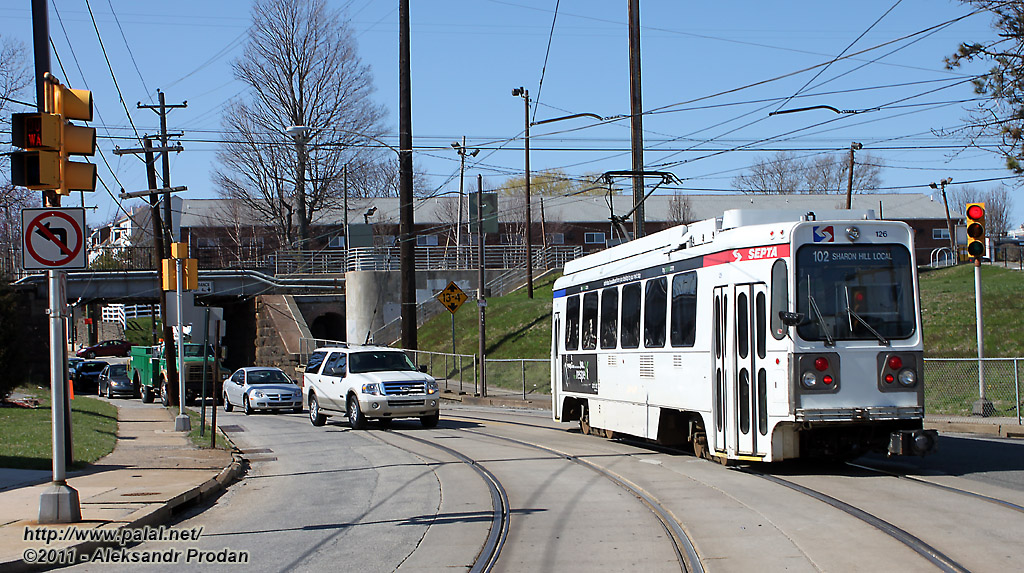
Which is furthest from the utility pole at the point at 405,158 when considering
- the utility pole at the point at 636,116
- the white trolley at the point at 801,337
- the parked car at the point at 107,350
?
the parked car at the point at 107,350

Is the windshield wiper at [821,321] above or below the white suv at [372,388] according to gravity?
above

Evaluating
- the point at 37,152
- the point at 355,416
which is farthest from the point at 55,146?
the point at 355,416

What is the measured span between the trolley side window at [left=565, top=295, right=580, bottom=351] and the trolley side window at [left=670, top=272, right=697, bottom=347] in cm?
487

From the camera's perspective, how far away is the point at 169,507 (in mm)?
10969

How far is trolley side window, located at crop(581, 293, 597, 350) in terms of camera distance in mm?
18547

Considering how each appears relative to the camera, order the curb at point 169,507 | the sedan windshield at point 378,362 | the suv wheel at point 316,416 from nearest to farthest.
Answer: the curb at point 169,507 < the sedan windshield at point 378,362 < the suv wheel at point 316,416

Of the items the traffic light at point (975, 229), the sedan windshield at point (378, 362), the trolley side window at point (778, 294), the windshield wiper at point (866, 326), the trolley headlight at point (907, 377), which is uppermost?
the traffic light at point (975, 229)

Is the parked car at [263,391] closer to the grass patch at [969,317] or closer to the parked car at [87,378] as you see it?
the grass patch at [969,317]

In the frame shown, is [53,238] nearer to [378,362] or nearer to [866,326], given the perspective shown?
[866,326]

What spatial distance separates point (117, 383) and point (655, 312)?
34942mm

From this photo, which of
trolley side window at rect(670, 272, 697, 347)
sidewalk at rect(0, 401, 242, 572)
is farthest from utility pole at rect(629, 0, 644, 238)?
sidewalk at rect(0, 401, 242, 572)

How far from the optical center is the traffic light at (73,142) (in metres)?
9.92

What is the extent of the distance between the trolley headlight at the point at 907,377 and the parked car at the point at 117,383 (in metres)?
37.6

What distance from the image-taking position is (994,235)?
297 ft
